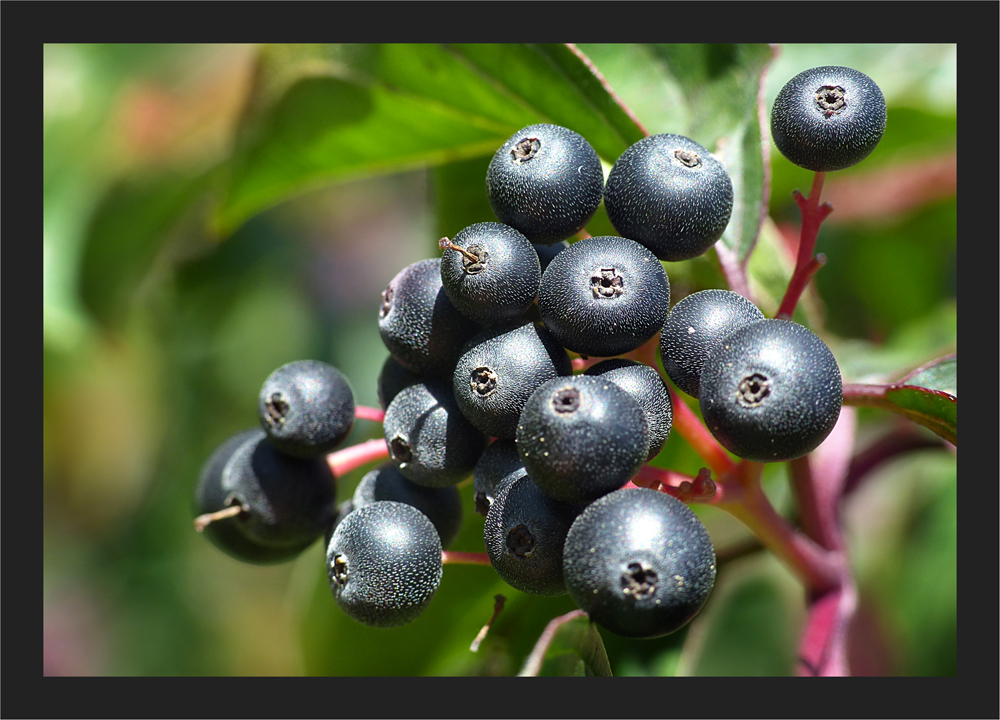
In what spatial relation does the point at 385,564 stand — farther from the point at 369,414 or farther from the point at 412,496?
the point at 369,414

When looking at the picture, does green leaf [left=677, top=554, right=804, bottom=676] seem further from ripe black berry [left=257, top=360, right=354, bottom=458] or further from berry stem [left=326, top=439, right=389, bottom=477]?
ripe black berry [left=257, top=360, right=354, bottom=458]

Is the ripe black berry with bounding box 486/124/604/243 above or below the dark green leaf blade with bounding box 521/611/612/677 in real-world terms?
above

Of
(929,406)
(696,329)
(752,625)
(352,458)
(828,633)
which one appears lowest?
(752,625)

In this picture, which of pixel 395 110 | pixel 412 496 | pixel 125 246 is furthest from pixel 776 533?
pixel 125 246

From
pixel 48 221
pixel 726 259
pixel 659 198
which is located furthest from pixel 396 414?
pixel 48 221

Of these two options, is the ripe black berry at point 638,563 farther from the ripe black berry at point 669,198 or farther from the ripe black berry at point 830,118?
the ripe black berry at point 830,118

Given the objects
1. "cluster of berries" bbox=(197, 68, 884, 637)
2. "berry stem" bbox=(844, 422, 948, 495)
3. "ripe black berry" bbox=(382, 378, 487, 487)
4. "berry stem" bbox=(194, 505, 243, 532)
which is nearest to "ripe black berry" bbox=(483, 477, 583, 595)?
"cluster of berries" bbox=(197, 68, 884, 637)
